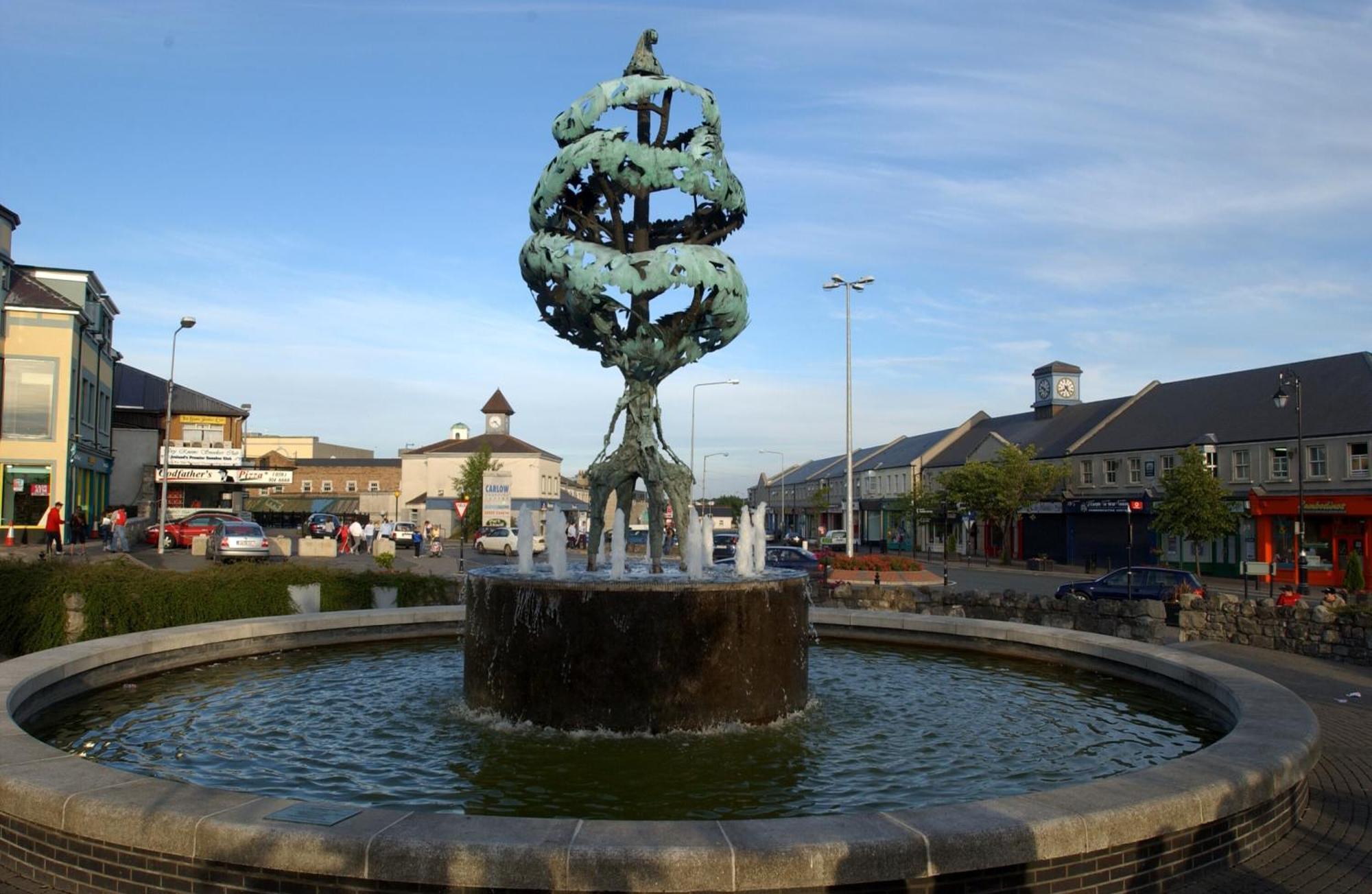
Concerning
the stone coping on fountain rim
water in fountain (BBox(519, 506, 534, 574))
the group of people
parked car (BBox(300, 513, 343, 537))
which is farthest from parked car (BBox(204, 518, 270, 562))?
the stone coping on fountain rim

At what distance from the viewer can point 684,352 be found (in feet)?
43.7

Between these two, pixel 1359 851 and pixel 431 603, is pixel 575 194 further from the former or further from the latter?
pixel 1359 851

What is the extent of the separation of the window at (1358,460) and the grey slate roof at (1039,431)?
17204 millimetres

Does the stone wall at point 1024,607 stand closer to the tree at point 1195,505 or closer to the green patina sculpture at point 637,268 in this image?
the green patina sculpture at point 637,268

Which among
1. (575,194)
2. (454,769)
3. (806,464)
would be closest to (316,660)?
(454,769)

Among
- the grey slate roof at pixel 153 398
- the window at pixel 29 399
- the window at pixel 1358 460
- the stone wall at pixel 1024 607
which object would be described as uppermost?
the grey slate roof at pixel 153 398

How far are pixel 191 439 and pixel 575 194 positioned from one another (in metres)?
62.1

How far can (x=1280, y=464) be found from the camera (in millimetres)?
45094

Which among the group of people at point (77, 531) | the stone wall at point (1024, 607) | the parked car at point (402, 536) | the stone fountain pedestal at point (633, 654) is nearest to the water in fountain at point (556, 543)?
the stone fountain pedestal at point (633, 654)

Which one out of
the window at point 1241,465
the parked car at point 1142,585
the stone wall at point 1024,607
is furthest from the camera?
the window at point 1241,465

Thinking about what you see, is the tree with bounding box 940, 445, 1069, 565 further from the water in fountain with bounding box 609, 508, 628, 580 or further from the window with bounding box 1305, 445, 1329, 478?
the water in fountain with bounding box 609, 508, 628, 580

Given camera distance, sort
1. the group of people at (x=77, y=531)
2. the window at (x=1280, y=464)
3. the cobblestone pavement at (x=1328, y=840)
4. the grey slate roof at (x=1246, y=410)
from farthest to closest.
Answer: the window at (x=1280, y=464), the grey slate roof at (x=1246, y=410), the group of people at (x=77, y=531), the cobblestone pavement at (x=1328, y=840)

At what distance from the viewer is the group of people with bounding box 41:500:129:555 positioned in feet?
99.8

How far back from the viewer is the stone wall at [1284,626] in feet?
53.3
